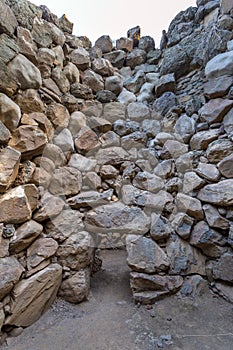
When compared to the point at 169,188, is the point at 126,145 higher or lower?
higher

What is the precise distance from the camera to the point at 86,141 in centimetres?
234

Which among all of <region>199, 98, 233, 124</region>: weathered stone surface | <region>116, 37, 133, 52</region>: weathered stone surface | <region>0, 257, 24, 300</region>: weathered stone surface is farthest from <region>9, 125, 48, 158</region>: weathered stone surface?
<region>116, 37, 133, 52</region>: weathered stone surface

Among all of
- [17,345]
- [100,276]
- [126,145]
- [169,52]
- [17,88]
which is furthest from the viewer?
[169,52]

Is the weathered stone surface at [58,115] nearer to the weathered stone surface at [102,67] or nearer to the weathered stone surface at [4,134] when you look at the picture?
the weathered stone surface at [4,134]

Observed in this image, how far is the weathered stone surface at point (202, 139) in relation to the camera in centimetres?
215

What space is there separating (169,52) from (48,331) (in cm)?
345

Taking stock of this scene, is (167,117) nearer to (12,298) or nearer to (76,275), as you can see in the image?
(76,275)

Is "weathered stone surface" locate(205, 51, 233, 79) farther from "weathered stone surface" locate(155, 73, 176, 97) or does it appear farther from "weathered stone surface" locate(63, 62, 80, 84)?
"weathered stone surface" locate(63, 62, 80, 84)

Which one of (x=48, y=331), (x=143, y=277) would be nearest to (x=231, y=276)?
(x=143, y=277)

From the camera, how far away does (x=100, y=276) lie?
2.12 meters

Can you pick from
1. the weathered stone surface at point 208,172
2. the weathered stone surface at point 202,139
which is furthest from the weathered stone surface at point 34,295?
the weathered stone surface at point 202,139

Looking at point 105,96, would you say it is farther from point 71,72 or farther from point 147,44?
point 147,44

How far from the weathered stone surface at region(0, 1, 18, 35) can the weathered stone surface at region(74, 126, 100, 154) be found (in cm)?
113

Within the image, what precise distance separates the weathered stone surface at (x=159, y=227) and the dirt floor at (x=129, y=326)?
0.51 metres
